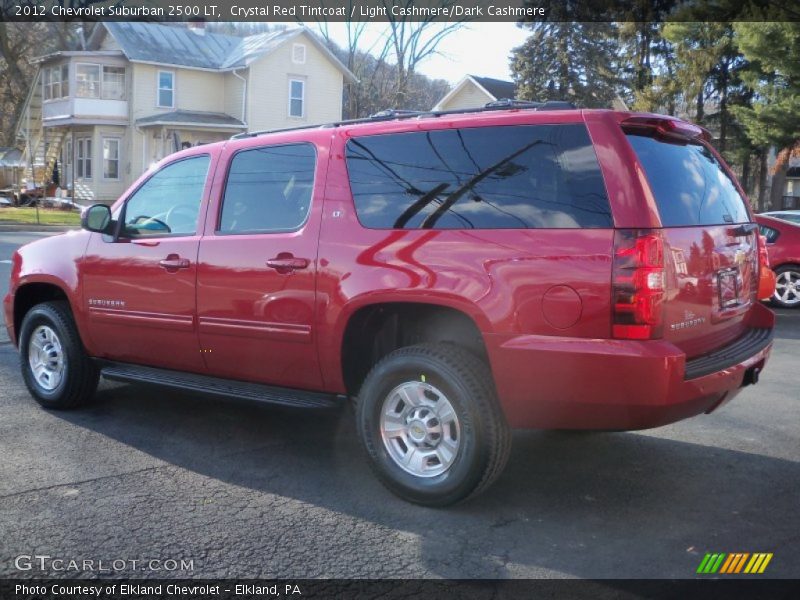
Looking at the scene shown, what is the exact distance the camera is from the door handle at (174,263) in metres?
5.45

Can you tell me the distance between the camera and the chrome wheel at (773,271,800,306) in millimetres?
12352

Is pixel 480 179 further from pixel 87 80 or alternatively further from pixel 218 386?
pixel 87 80

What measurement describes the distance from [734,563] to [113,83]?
3938cm

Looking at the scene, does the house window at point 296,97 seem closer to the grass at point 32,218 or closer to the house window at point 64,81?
the house window at point 64,81

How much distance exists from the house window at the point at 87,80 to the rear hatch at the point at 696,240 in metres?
37.8

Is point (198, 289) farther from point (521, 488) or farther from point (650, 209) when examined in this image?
point (650, 209)

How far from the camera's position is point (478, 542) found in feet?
13.1

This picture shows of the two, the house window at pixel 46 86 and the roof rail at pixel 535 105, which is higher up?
the house window at pixel 46 86

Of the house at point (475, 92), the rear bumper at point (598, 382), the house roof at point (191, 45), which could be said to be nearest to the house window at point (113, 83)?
the house roof at point (191, 45)

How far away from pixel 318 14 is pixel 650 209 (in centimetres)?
4124

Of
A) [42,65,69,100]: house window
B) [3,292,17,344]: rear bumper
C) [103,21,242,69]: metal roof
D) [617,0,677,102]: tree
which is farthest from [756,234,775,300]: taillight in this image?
[42,65,69,100]: house window

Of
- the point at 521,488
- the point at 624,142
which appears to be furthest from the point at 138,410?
the point at 624,142

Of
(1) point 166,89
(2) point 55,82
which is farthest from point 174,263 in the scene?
(2) point 55,82

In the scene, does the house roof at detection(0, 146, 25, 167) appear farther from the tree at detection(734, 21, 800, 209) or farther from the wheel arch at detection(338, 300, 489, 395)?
the wheel arch at detection(338, 300, 489, 395)
